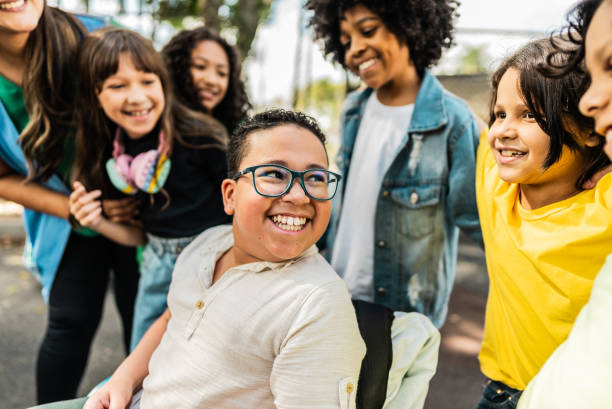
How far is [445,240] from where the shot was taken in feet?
6.34

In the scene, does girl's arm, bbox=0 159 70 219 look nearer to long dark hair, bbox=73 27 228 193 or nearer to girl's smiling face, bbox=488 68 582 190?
long dark hair, bbox=73 27 228 193

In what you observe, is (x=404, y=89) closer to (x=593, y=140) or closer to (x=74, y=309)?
(x=593, y=140)

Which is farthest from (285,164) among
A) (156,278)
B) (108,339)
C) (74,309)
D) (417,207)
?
(108,339)

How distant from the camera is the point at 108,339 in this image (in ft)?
10.8

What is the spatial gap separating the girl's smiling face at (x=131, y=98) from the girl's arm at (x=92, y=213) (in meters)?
0.33

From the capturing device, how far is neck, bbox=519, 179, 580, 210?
124cm

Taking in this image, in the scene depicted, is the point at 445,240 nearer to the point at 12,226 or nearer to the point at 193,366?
the point at 193,366

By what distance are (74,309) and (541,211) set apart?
1.96 metres

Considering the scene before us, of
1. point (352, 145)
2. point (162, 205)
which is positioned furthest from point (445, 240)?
point (162, 205)

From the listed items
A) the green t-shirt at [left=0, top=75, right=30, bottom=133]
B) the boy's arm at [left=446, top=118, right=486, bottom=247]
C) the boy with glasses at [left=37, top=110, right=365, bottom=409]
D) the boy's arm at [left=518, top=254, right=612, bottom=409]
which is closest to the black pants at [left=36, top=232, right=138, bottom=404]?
the green t-shirt at [left=0, top=75, right=30, bottom=133]

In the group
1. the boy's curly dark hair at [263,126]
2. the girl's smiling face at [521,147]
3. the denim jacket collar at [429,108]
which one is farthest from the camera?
the denim jacket collar at [429,108]

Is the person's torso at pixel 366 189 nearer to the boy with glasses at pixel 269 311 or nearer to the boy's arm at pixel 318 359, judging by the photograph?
the boy with glasses at pixel 269 311

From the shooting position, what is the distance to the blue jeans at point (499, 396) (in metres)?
1.37

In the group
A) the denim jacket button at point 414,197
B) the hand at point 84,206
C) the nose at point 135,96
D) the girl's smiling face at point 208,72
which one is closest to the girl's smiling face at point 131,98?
the nose at point 135,96
